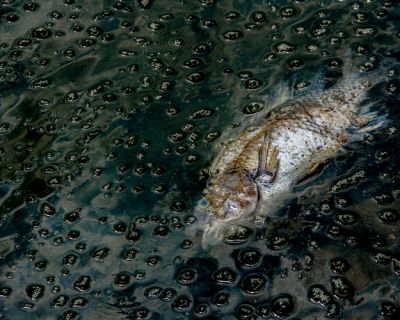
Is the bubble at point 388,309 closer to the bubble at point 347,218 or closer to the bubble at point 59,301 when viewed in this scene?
the bubble at point 347,218

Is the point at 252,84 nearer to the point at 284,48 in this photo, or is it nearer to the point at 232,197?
the point at 284,48

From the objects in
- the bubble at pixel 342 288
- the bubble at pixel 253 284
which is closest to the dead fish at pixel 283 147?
the bubble at pixel 253 284

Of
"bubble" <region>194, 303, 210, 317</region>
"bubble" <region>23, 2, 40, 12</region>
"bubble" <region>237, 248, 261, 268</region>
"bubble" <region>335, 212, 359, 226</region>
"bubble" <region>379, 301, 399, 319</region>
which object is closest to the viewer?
"bubble" <region>379, 301, 399, 319</region>

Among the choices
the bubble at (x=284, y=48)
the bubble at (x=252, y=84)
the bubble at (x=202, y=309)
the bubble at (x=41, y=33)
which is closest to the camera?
the bubble at (x=202, y=309)

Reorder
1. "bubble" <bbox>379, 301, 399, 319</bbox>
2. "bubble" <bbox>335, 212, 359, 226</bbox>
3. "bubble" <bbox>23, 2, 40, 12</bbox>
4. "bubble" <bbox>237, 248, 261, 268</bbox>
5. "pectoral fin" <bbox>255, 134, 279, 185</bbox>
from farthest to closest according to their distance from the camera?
"bubble" <bbox>23, 2, 40, 12</bbox> < "pectoral fin" <bbox>255, 134, 279, 185</bbox> < "bubble" <bbox>335, 212, 359, 226</bbox> < "bubble" <bbox>237, 248, 261, 268</bbox> < "bubble" <bbox>379, 301, 399, 319</bbox>

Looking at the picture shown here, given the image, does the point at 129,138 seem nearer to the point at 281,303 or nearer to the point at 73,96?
the point at 73,96

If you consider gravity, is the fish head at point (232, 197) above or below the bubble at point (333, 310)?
above

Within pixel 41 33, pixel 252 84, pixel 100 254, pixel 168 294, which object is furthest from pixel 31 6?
pixel 168 294

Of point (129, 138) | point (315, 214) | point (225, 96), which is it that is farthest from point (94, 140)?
point (315, 214)

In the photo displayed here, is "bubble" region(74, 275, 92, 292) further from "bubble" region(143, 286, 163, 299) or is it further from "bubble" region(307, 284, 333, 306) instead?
"bubble" region(307, 284, 333, 306)

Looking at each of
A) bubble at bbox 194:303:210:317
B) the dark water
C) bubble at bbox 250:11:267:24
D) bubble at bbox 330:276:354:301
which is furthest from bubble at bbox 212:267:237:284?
bubble at bbox 250:11:267:24
